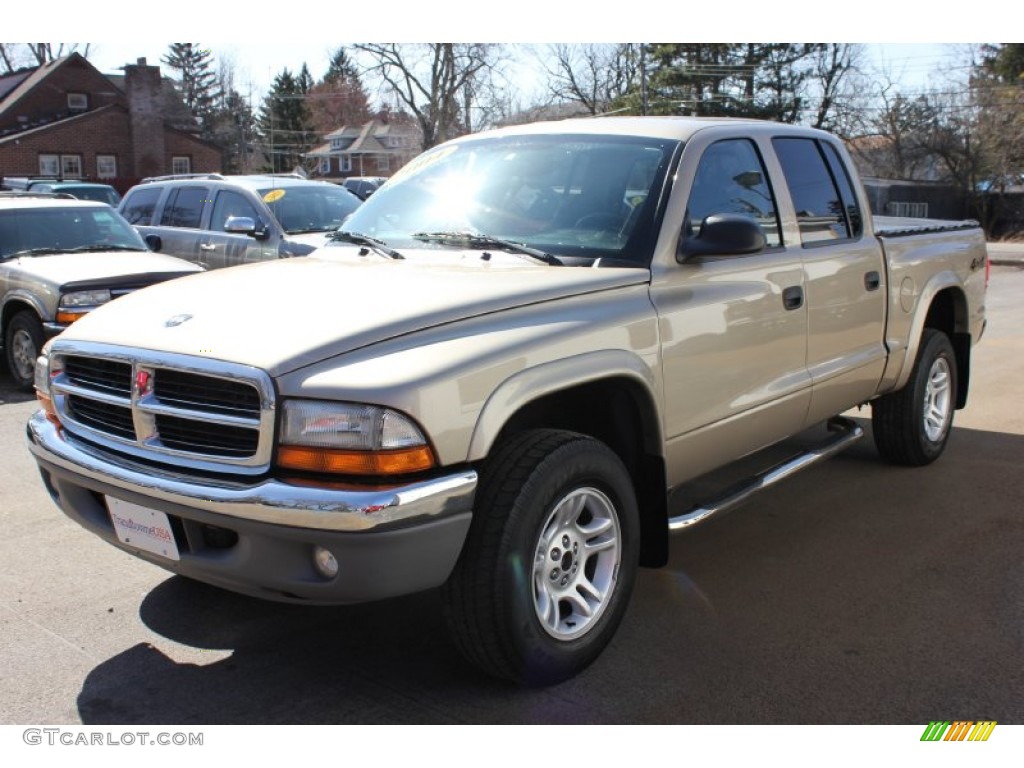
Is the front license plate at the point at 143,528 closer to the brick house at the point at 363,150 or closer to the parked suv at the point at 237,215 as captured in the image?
the parked suv at the point at 237,215

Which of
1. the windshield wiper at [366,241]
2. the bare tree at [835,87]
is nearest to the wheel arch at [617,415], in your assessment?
the windshield wiper at [366,241]

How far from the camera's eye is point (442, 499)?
2.88m

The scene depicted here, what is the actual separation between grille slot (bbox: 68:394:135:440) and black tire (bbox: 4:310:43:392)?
5337mm

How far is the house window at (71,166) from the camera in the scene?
4628 centimetres

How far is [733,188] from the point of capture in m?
4.37

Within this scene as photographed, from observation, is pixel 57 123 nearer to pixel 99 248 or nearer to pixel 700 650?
pixel 99 248

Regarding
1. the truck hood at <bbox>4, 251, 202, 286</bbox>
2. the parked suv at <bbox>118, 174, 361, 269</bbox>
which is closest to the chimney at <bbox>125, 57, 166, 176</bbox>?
the parked suv at <bbox>118, 174, 361, 269</bbox>

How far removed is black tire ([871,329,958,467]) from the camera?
231 inches

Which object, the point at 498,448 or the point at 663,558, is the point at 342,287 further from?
the point at 663,558

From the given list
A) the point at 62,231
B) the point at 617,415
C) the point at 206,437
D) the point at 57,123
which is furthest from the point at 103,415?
the point at 57,123

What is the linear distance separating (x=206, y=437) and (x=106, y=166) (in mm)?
49357

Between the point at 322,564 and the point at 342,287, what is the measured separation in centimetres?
104

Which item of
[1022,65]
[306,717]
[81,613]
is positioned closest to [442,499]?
[306,717]

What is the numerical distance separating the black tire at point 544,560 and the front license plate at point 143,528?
0.87 meters
